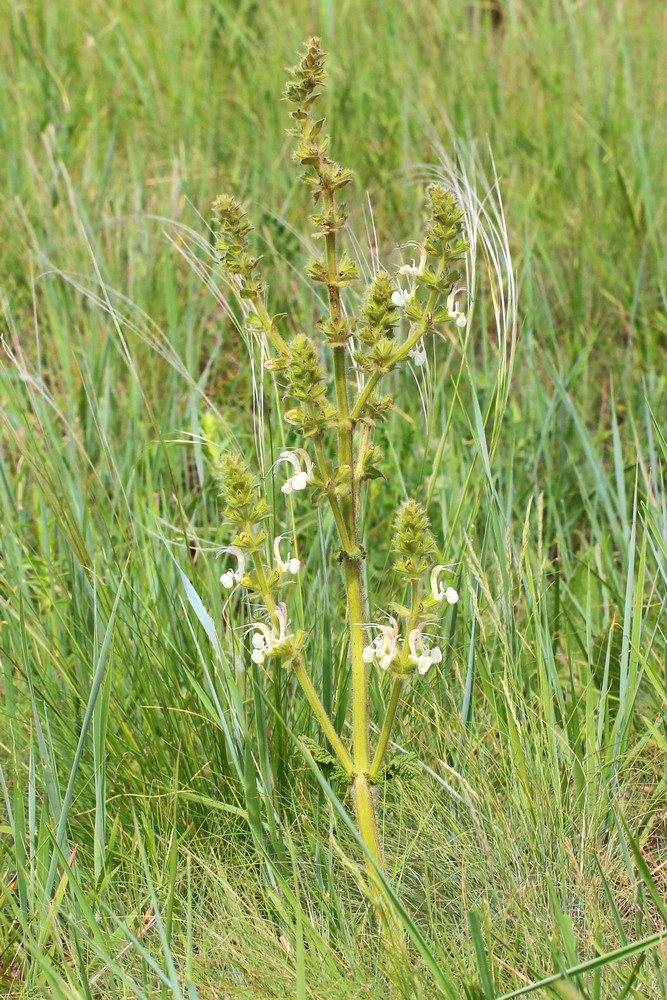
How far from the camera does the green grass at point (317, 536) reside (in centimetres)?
132

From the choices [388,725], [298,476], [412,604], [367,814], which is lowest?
[367,814]

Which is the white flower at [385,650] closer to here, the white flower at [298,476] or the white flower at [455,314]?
the white flower at [298,476]

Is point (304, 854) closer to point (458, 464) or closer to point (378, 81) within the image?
point (458, 464)

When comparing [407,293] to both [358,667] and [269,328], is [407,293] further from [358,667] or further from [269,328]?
[358,667]

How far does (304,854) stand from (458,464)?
103cm

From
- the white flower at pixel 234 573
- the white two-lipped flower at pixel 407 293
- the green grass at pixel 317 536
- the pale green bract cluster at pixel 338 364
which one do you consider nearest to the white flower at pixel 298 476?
the pale green bract cluster at pixel 338 364

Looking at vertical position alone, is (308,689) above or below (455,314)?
below

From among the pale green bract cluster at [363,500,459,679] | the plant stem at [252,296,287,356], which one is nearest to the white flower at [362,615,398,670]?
the pale green bract cluster at [363,500,459,679]

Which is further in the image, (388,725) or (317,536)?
(317,536)

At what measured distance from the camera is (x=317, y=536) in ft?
6.06

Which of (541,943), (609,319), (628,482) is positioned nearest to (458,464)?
(628,482)

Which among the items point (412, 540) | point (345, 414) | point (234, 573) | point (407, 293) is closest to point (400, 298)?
point (407, 293)

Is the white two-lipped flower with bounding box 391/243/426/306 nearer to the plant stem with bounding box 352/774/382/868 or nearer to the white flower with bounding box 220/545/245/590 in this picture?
the white flower with bounding box 220/545/245/590

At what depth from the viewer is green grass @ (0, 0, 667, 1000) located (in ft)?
4.32
